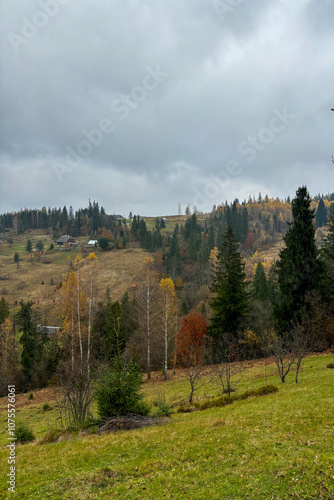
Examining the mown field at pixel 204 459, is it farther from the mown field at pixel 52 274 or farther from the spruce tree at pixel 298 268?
the mown field at pixel 52 274

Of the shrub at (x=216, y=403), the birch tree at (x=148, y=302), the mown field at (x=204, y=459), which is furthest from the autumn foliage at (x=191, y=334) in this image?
the mown field at (x=204, y=459)

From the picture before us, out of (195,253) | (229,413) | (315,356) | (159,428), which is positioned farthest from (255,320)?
(195,253)

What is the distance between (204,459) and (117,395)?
252 inches

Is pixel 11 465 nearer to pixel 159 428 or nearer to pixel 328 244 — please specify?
pixel 159 428

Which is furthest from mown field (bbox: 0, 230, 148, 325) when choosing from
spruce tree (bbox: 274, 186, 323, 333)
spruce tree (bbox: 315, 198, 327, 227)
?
spruce tree (bbox: 315, 198, 327, 227)

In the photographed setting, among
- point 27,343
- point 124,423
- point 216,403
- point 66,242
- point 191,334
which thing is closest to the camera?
point 124,423

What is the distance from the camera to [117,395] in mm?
14094

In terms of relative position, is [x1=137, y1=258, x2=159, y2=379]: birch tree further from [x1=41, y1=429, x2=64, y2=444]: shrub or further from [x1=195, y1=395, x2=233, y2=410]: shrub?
[x1=41, y1=429, x2=64, y2=444]: shrub

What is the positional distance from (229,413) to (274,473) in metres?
6.86

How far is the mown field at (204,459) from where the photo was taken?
734 cm

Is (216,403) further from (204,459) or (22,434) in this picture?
(22,434)

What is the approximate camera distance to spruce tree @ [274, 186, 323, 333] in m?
32.8

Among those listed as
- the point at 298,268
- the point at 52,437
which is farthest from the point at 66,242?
the point at 52,437

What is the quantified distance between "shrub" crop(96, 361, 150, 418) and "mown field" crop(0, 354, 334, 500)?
4.80 feet
